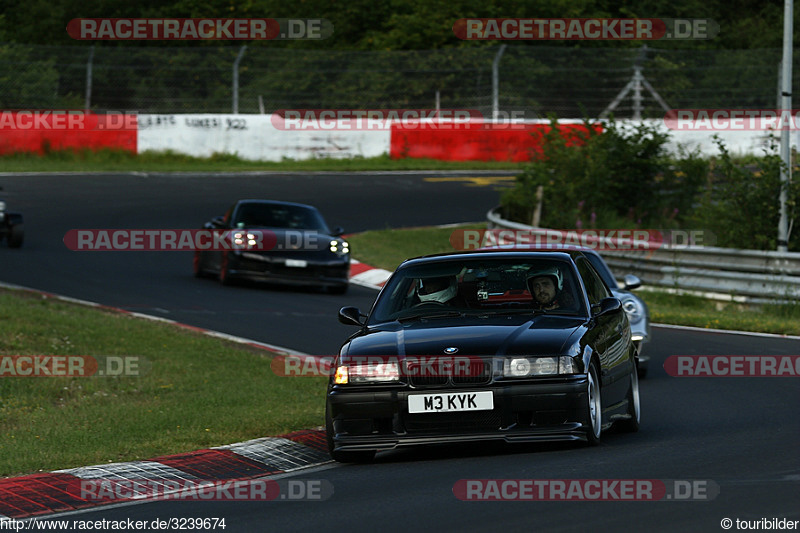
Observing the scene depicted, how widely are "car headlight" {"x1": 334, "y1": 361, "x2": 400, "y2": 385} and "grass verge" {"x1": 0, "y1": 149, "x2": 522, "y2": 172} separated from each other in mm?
29042

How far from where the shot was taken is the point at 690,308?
1958 centimetres

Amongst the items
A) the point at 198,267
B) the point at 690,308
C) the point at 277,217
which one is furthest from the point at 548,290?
the point at 198,267

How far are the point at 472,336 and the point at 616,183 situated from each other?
56.0ft

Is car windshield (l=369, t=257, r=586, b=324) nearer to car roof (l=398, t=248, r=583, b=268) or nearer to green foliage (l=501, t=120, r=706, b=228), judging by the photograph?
car roof (l=398, t=248, r=583, b=268)

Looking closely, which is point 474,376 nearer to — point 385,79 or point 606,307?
point 606,307

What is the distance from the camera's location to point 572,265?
31.4ft

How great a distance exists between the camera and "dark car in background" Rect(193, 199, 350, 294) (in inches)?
809

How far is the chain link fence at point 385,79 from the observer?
122 feet

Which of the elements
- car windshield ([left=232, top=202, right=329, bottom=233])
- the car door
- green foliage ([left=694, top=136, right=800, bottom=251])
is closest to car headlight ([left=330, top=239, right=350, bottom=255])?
car windshield ([left=232, top=202, right=329, bottom=233])

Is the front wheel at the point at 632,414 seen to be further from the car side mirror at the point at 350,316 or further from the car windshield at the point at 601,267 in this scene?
the car windshield at the point at 601,267

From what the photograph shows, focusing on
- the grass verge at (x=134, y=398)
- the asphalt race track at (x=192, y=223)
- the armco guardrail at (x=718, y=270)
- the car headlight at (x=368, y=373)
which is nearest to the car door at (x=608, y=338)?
the car headlight at (x=368, y=373)

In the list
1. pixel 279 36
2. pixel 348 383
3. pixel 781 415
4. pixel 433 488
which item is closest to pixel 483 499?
pixel 433 488

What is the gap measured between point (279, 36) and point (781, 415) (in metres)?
48.5

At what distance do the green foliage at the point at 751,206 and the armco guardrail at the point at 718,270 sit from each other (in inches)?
63.1
